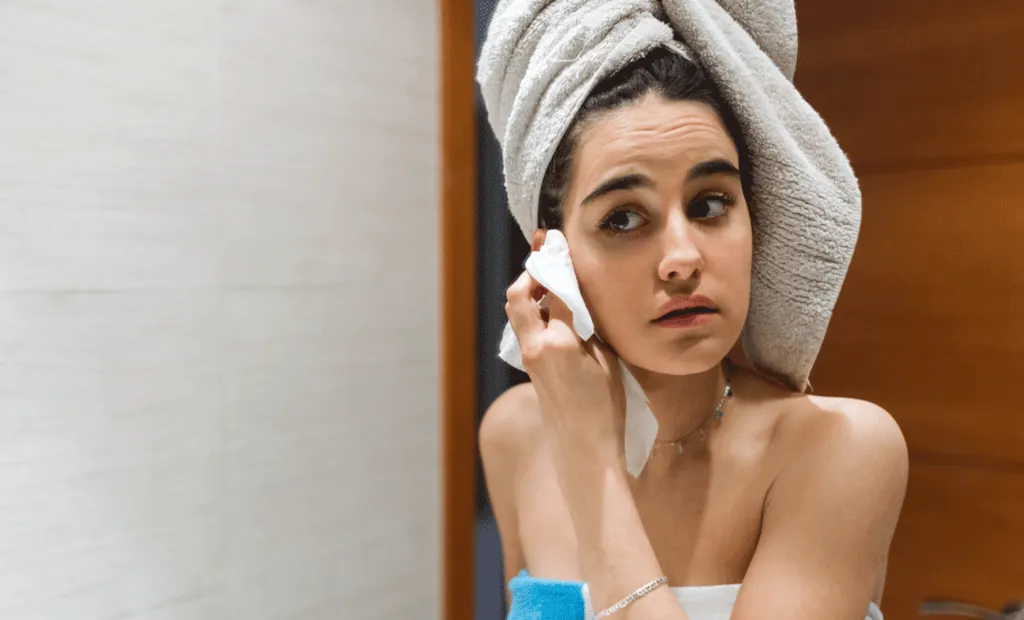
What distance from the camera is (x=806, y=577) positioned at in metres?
0.64

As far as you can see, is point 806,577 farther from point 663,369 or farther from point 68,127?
point 68,127

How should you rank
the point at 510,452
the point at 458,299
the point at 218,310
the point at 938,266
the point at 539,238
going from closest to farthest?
the point at 539,238 → the point at 510,452 → the point at 218,310 → the point at 938,266 → the point at 458,299

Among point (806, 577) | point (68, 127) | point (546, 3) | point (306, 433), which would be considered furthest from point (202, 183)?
point (806, 577)

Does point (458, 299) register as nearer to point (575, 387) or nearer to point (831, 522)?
point (575, 387)

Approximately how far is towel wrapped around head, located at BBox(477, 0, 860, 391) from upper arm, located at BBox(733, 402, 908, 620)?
0.09 meters

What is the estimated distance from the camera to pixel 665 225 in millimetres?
650

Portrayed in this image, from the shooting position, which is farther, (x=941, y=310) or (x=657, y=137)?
(x=941, y=310)

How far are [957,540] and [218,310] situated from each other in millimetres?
1107

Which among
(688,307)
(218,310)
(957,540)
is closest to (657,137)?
(688,307)

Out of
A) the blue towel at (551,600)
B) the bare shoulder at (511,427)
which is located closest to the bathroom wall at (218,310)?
the bare shoulder at (511,427)

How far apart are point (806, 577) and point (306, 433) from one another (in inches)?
29.3

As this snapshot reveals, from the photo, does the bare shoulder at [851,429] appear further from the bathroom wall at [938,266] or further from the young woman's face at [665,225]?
the bathroom wall at [938,266]

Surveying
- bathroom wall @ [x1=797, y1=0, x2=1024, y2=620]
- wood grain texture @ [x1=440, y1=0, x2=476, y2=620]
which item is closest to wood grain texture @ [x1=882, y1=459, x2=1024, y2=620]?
bathroom wall @ [x1=797, y1=0, x2=1024, y2=620]

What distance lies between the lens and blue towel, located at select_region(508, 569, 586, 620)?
0.75m
